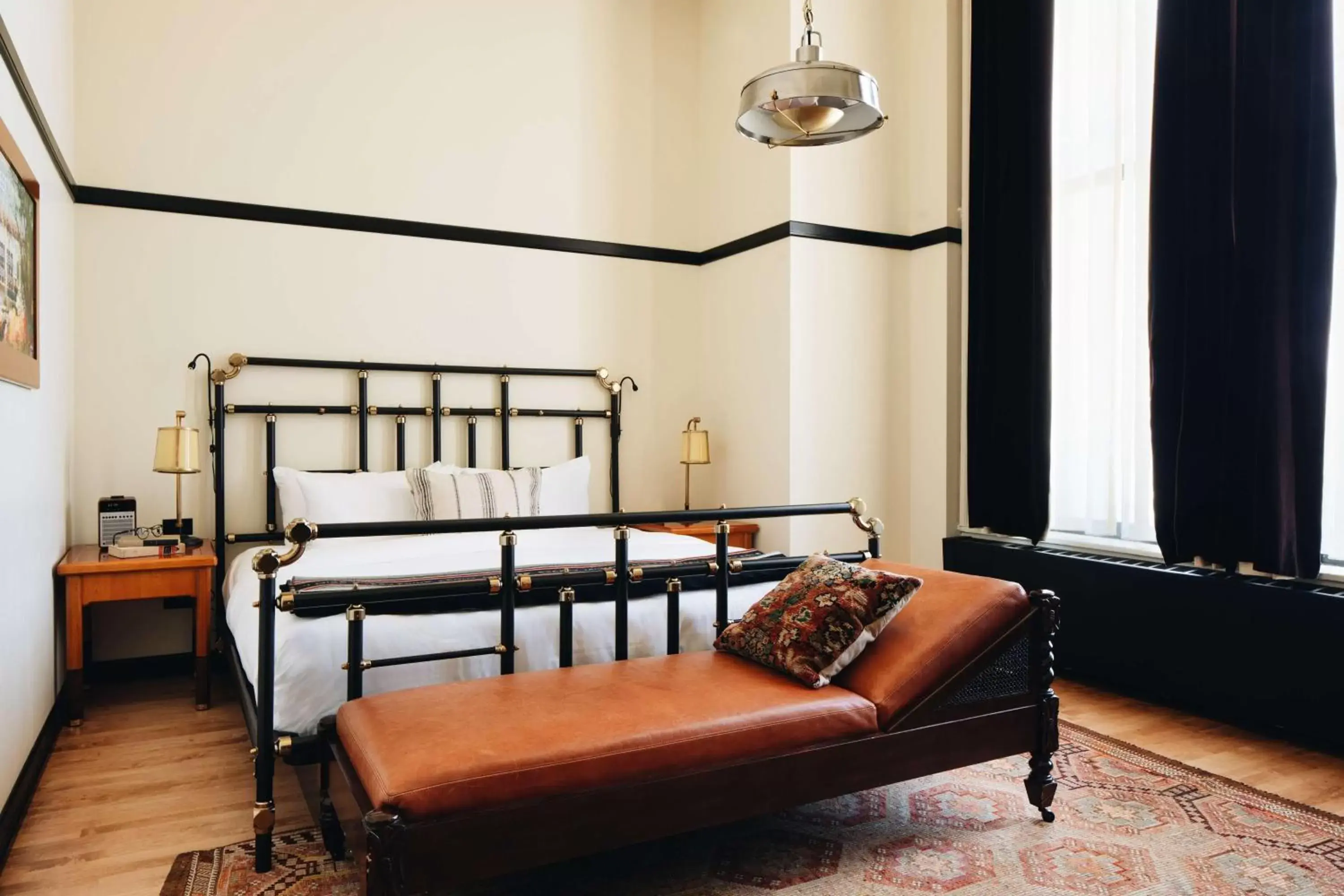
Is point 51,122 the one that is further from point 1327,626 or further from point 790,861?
point 1327,626

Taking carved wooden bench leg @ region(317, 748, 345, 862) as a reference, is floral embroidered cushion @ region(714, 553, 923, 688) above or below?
above

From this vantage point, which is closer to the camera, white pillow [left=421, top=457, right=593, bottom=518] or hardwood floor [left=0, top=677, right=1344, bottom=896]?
hardwood floor [left=0, top=677, right=1344, bottom=896]

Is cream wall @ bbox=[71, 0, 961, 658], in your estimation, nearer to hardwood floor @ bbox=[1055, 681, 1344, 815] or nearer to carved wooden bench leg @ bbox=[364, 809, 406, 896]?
hardwood floor @ bbox=[1055, 681, 1344, 815]

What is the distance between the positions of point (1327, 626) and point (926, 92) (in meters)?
3.21

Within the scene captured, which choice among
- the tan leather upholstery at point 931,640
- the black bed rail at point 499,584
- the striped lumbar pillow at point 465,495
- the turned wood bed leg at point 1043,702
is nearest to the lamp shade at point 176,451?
the striped lumbar pillow at point 465,495

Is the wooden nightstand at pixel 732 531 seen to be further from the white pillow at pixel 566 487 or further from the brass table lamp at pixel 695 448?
the white pillow at pixel 566 487

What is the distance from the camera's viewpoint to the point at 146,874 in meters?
2.21

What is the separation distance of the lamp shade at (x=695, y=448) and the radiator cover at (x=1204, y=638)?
1704 mm

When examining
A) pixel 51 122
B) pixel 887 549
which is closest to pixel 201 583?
pixel 51 122

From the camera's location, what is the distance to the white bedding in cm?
230

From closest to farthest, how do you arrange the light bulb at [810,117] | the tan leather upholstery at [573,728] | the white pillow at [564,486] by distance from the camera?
the tan leather upholstery at [573,728], the light bulb at [810,117], the white pillow at [564,486]

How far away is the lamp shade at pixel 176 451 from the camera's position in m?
3.72

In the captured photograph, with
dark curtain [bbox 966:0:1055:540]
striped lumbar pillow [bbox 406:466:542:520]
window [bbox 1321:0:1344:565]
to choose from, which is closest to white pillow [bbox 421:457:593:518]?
striped lumbar pillow [bbox 406:466:542:520]

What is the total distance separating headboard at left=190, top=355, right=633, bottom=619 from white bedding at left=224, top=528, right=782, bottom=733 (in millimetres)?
637
